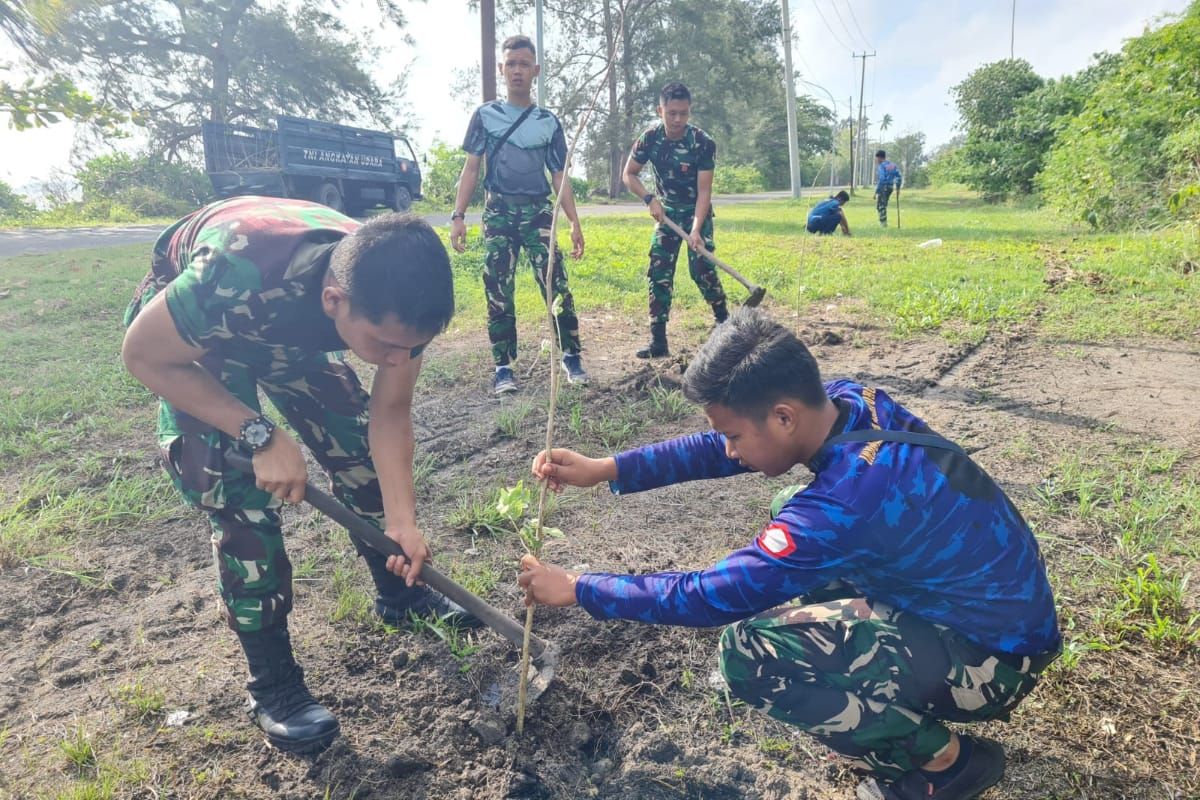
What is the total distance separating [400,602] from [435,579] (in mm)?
564

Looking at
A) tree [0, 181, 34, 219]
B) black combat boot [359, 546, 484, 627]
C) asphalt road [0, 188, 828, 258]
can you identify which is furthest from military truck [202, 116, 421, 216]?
black combat boot [359, 546, 484, 627]

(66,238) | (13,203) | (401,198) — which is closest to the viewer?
(66,238)

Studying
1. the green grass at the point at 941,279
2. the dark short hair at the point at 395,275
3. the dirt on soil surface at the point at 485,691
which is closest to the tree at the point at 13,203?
the green grass at the point at 941,279

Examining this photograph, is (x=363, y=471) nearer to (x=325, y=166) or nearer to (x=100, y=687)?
(x=100, y=687)

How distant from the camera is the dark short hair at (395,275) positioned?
1.51 m

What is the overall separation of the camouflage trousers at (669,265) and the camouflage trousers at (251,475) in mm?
3304

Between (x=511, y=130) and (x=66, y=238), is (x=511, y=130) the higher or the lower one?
the higher one

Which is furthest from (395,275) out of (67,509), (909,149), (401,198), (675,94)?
(909,149)

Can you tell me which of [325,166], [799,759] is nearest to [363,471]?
[799,759]

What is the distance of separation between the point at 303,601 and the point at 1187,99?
12.1 m

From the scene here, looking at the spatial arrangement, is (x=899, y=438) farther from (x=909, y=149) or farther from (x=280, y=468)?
(x=909, y=149)

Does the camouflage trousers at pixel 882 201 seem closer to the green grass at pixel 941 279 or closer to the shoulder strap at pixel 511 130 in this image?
the green grass at pixel 941 279

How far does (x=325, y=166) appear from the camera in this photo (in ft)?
46.9

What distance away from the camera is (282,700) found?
190 centimetres
